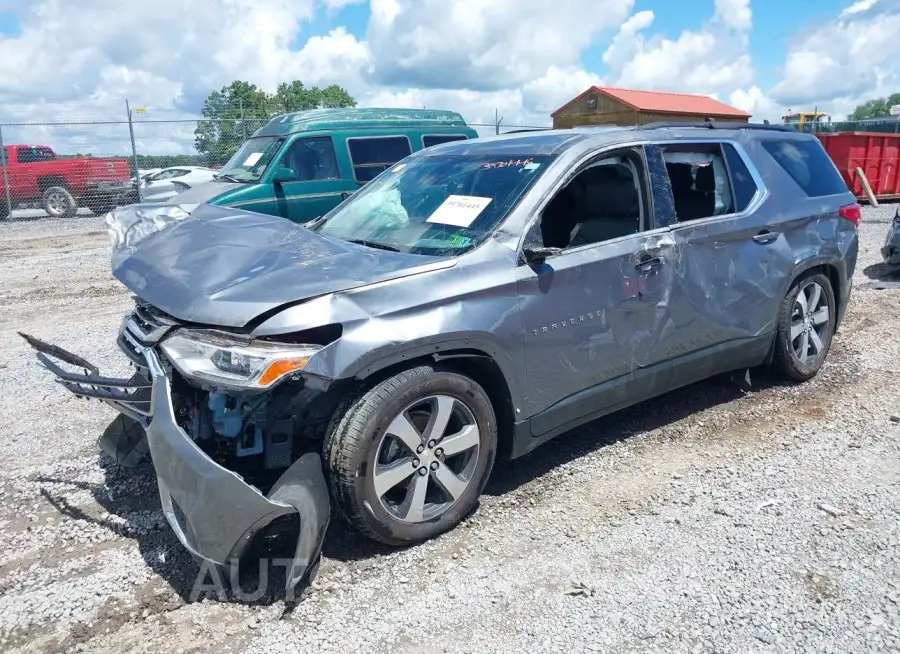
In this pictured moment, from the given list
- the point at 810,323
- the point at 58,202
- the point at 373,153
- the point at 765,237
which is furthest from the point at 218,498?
the point at 58,202

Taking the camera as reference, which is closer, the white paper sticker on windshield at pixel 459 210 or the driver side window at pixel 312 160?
the white paper sticker on windshield at pixel 459 210

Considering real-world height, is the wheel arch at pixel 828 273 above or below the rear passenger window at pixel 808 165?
below

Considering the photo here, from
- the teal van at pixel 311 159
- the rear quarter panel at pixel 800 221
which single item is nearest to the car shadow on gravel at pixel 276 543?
the rear quarter panel at pixel 800 221

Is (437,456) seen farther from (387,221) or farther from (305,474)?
(387,221)

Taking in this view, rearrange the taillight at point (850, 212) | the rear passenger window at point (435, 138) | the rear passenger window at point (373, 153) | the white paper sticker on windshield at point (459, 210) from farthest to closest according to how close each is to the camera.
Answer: the rear passenger window at point (435, 138) < the rear passenger window at point (373, 153) < the taillight at point (850, 212) < the white paper sticker on windshield at point (459, 210)

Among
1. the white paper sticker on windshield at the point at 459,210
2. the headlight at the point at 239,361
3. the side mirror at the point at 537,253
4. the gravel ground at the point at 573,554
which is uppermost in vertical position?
the white paper sticker on windshield at the point at 459,210

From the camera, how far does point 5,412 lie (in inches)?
186

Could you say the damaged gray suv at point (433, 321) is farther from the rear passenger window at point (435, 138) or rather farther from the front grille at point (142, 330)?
the rear passenger window at point (435, 138)

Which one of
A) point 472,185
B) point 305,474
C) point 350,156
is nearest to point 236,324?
point 305,474

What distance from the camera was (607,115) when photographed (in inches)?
1014

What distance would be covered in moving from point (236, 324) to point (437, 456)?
41.4 inches

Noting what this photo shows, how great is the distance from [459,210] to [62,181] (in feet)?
56.5

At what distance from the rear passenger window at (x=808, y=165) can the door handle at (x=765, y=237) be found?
0.60m

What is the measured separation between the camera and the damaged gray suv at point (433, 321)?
2799 mm
